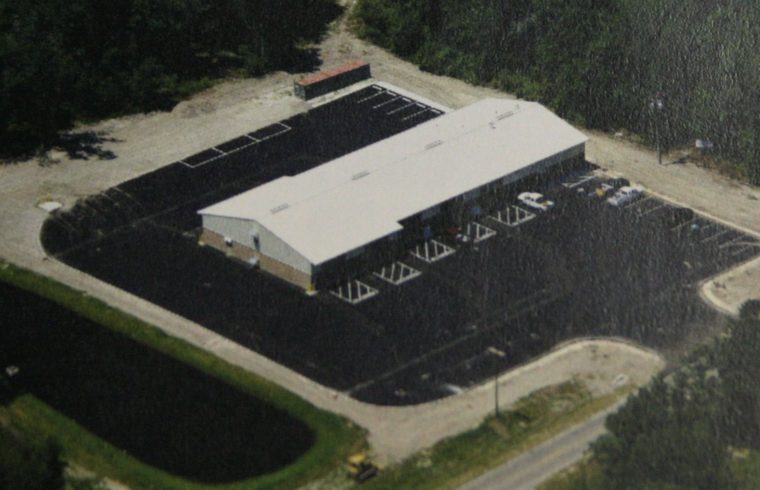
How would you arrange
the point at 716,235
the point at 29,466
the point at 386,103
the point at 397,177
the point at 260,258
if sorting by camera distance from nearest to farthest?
1. the point at 29,466
2. the point at 260,258
3. the point at 716,235
4. the point at 397,177
5. the point at 386,103

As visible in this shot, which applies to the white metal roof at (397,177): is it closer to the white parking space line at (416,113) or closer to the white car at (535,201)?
the white car at (535,201)

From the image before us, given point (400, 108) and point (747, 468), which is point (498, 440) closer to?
point (747, 468)

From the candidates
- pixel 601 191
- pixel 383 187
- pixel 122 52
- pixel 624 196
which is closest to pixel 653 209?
pixel 624 196

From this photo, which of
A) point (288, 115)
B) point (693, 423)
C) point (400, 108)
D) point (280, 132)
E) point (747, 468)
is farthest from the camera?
point (400, 108)

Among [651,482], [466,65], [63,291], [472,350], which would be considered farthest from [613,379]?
[466,65]

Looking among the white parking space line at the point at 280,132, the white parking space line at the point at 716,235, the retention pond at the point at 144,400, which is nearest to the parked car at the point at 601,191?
the white parking space line at the point at 716,235
